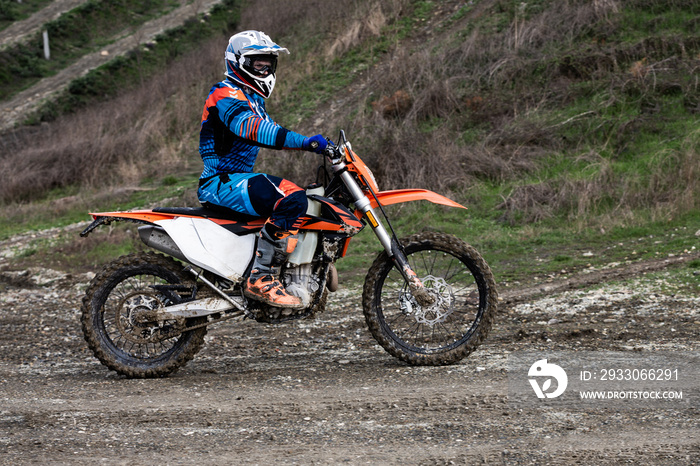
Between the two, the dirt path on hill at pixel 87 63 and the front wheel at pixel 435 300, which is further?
the dirt path on hill at pixel 87 63

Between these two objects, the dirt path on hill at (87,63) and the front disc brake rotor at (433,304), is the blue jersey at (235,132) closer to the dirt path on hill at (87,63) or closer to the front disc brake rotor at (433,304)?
the front disc brake rotor at (433,304)

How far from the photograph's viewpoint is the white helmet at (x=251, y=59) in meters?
5.61

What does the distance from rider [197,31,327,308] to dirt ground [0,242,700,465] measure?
2.79ft

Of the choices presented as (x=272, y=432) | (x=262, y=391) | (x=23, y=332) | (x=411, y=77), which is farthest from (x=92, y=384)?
(x=411, y=77)

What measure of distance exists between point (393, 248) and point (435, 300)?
51 cm

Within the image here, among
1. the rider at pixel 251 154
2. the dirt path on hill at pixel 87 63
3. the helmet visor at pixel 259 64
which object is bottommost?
the dirt path on hill at pixel 87 63

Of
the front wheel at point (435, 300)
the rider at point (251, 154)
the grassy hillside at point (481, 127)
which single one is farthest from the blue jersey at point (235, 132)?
the grassy hillside at point (481, 127)

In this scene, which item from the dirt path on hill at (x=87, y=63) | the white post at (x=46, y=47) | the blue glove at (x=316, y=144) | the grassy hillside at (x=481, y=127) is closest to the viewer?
the blue glove at (x=316, y=144)

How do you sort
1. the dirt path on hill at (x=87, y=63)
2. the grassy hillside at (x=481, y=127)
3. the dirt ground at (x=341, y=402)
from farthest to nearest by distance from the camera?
1. the dirt path on hill at (x=87, y=63)
2. the grassy hillside at (x=481, y=127)
3. the dirt ground at (x=341, y=402)

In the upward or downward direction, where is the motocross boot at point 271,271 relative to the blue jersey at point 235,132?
downward

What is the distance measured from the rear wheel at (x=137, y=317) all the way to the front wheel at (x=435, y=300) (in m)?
1.40

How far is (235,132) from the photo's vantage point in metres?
5.51

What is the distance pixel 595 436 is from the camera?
162 inches

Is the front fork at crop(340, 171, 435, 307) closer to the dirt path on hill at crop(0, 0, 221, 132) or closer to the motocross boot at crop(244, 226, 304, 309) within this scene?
the motocross boot at crop(244, 226, 304, 309)
